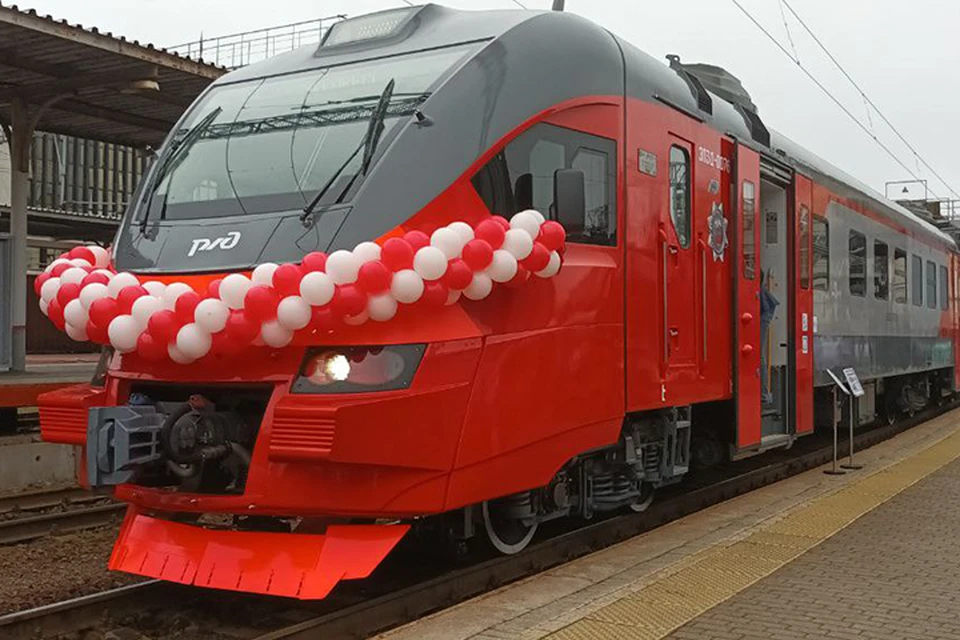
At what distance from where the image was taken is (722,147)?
8.02m

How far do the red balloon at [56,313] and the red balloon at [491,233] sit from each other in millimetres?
2245

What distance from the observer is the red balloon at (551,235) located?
5.20 m

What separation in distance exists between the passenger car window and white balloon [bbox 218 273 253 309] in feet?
4.48

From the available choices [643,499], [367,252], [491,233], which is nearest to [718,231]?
[643,499]

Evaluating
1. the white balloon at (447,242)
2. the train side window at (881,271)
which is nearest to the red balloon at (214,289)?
the white balloon at (447,242)

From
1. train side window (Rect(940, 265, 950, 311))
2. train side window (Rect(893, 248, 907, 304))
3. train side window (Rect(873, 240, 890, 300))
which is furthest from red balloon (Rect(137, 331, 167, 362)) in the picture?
train side window (Rect(940, 265, 950, 311))

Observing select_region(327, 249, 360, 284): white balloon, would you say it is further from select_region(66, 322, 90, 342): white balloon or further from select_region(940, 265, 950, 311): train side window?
select_region(940, 265, 950, 311): train side window

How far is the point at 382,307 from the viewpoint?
469cm

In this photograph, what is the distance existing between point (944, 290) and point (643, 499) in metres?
12.8

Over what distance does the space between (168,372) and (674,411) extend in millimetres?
3673

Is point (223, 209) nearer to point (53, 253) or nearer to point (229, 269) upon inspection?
point (229, 269)

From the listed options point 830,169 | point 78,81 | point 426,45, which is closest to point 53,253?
point 78,81

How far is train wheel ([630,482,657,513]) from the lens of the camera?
7.50 metres

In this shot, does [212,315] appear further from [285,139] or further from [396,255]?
[285,139]
